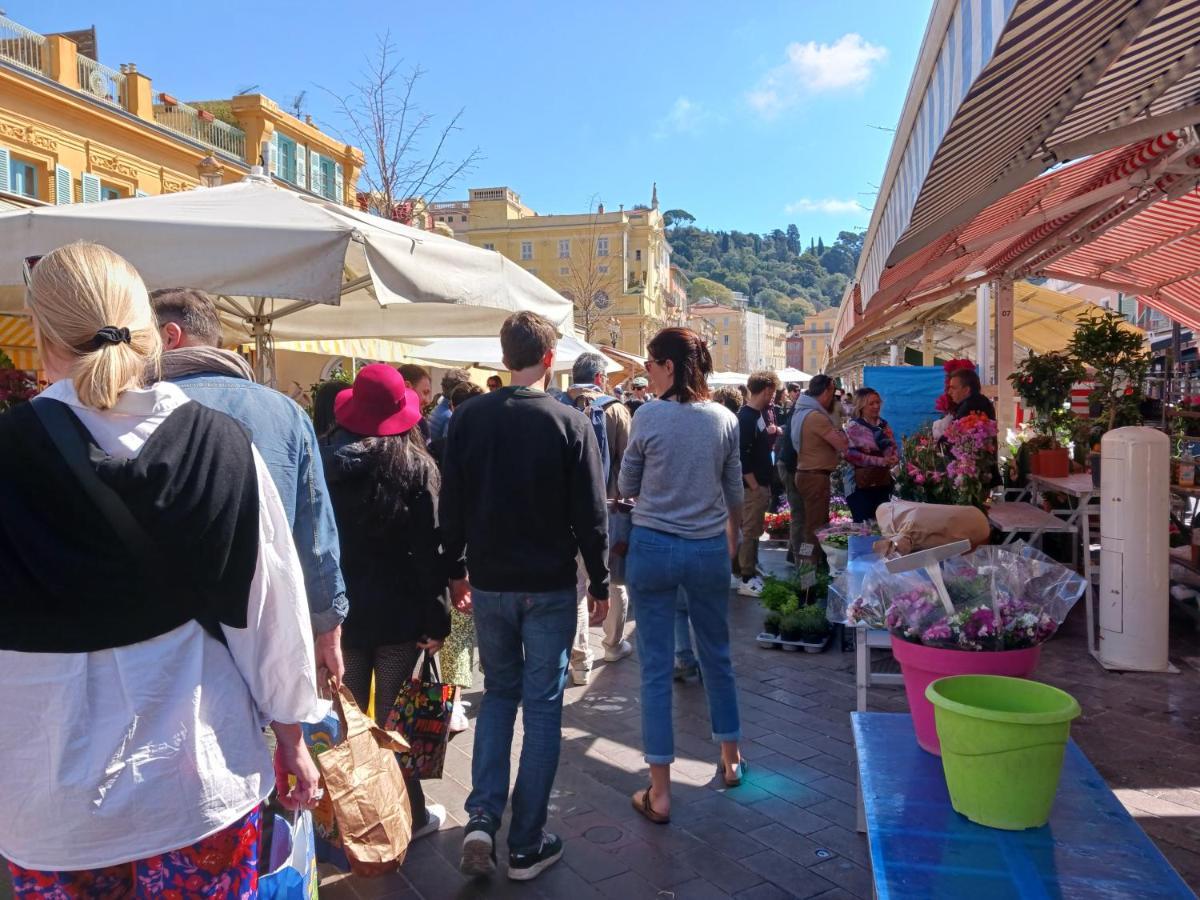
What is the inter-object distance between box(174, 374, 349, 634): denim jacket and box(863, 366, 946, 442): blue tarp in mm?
9340

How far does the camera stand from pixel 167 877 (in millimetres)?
1622

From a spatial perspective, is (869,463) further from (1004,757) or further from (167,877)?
(167,877)

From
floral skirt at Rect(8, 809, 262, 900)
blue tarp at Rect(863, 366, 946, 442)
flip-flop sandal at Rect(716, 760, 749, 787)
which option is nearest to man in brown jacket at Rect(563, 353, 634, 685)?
flip-flop sandal at Rect(716, 760, 749, 787)

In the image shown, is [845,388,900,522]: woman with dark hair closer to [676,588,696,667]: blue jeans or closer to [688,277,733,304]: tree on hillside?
[676,588,696,667]: blue jeans

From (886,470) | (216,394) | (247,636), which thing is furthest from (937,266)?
(247,636)

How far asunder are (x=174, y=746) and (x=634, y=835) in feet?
7.64

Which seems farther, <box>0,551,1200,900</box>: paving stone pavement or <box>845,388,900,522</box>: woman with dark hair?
<box>845,388,900,522</box>: woman with dark hair

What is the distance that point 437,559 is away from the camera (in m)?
3.42

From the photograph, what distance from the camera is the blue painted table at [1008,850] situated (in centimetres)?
172

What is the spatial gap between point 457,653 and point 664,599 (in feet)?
4.66

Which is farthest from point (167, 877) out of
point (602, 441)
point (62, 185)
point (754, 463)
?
point (62, 185)

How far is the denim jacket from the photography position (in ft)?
7.66

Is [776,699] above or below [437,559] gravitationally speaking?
below

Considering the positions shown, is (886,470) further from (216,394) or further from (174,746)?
(174,746)
